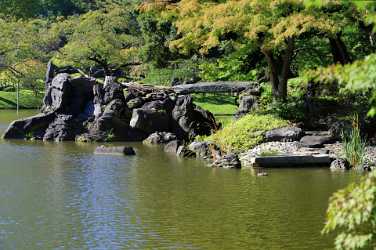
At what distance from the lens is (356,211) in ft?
24.6

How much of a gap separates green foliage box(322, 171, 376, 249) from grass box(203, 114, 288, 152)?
61.9 feet

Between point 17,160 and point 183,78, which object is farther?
point 183,78

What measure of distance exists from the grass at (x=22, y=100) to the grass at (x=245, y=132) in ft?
104

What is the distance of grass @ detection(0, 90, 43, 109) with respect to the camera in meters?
57.8

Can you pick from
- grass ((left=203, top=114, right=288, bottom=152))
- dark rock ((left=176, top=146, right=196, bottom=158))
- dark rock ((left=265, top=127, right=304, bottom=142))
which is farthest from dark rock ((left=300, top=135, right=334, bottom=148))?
dark rock ((left=176, top=146, right=196, bottom=158))

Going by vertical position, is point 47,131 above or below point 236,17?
below

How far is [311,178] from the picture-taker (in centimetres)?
2188

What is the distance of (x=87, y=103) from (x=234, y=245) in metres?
23.0

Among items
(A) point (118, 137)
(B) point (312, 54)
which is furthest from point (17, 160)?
(B) point (312, 54)

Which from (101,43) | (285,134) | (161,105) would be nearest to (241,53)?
(161,105)

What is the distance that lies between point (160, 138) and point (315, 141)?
8.18m

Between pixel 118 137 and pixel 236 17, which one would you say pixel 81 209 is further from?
pixel 118 137

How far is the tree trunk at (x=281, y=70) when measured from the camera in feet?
97.8

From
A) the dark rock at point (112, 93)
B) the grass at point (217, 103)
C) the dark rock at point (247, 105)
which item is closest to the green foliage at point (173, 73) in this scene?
the grass at point (217, 103)
